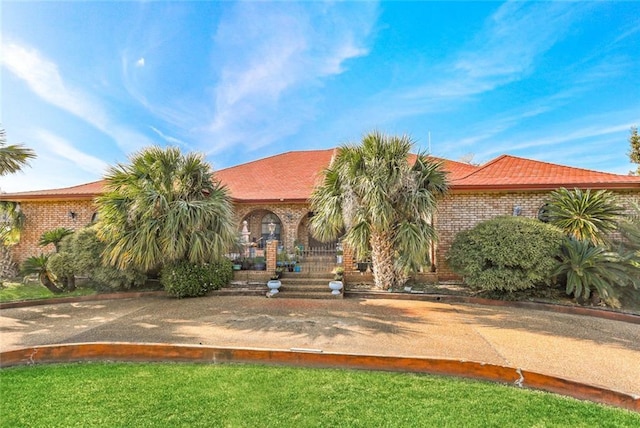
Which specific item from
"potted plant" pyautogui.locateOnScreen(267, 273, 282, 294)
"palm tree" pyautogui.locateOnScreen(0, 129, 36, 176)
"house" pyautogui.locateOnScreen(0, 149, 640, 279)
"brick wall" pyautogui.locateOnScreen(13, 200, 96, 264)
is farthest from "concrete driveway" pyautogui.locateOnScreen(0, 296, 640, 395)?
"brick wall" pyautogui.locateOnScreen(13, 200, 96, 264)

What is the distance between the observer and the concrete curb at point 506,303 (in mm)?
6676

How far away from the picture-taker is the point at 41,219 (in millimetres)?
12641

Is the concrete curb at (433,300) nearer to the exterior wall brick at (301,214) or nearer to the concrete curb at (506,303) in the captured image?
the concrete curb at (506,303)

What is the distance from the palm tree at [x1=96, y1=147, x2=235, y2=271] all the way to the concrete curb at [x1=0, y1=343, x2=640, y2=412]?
3.95 m

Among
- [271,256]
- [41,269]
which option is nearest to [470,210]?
[271,256]

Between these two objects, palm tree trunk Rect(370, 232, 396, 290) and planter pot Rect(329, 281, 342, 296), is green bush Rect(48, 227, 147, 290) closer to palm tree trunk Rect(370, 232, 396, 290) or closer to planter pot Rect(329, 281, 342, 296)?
planter pot Rect(329, 281, 342, 296)

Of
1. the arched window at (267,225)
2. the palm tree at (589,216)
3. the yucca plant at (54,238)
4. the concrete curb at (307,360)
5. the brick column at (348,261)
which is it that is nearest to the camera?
the concrete curb at (307,360)

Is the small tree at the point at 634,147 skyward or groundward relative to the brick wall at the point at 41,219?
skyward

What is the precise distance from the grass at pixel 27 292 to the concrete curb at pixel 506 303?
9.09 meters

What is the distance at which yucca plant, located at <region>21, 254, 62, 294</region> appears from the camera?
911cm

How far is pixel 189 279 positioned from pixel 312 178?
26.6 feet

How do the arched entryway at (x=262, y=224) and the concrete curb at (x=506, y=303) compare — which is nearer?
the concrete curb at (x=506, y=303)

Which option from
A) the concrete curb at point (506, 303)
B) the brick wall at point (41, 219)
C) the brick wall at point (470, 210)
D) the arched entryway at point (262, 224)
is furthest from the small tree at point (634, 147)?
the brick wall at point (41, 219)

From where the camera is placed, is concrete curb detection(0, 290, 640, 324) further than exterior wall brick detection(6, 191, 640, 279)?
No
